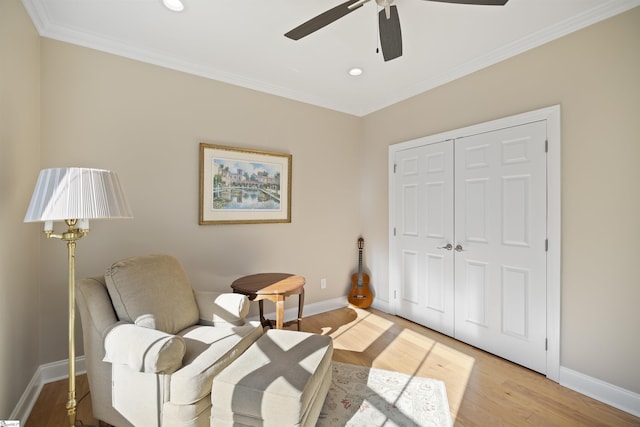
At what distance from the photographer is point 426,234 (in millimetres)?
3234

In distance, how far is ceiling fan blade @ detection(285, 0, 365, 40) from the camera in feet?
5.16

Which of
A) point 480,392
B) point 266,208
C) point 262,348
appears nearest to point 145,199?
point 266,208

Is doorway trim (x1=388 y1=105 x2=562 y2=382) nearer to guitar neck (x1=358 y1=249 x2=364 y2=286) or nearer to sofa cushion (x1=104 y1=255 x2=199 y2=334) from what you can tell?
guitar neck (x1=358 y1=249 x2=364 y2=286)

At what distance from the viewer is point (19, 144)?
1.81 m

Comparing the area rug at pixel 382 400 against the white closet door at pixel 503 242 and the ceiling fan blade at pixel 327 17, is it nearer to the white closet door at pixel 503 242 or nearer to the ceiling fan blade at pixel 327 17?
the white closet door at pixel 503 242

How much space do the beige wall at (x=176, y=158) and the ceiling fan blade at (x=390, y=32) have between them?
164 centimetres

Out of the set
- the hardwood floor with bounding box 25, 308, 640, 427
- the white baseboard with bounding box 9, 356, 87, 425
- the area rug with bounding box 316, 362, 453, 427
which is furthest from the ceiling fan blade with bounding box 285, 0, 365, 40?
the white baseboard with bounding box 9, 356, 87, 425

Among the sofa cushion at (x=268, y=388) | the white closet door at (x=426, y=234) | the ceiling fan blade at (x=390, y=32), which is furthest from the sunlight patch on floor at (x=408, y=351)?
the ceiling fan blade at (x=390, y=32)

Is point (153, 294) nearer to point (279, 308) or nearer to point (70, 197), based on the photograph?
point (70, 197)

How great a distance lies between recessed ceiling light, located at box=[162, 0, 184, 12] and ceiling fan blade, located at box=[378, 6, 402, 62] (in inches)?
51.8

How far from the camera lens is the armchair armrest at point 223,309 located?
212 centimetres

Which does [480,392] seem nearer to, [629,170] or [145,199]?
[629,170]

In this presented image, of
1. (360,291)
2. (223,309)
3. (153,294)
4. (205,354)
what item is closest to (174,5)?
(153,294)

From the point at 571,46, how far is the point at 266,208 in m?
2.87
